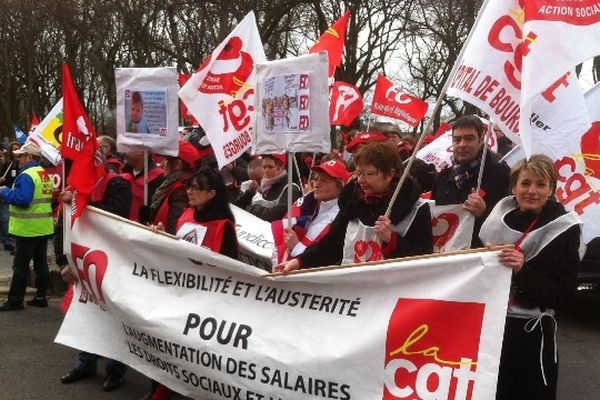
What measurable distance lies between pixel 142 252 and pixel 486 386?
2.20 metres

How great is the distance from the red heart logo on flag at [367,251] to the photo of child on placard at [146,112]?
206 centimetres

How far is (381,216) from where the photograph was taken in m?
3.64

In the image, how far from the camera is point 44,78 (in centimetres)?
3189

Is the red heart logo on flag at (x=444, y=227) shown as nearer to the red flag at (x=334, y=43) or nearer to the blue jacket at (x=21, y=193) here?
the red flag at (x=334, y=43)

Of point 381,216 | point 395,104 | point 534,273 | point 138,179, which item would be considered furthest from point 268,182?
point 395,104

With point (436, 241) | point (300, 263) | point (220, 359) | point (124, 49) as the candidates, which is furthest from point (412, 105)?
point (124, 49)

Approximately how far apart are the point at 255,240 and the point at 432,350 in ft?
8.82

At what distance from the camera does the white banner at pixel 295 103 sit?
4.41 metres

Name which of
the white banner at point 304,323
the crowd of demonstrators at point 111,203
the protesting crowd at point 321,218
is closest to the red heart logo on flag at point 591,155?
the protesting crowd at point 321,218

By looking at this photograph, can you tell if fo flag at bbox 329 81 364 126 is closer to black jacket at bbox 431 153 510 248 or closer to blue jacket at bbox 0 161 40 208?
blue jacket at bbox 0 161 40 208

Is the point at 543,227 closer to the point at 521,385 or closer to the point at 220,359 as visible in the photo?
the point at 521,385

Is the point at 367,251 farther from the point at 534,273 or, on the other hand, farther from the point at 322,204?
the point at 322,204

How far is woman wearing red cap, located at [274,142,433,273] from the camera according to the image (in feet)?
12.1

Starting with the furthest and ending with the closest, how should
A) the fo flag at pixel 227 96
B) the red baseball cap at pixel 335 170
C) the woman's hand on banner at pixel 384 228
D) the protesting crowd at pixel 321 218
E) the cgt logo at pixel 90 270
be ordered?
the fo flag at pixel 227 96 < the red baseball cap at pixel 335 170 < the cgt logo at pixel 90 270 < the woman's hand on banner at pixel 384 228 < the protesting crowd at pixel 321 218
